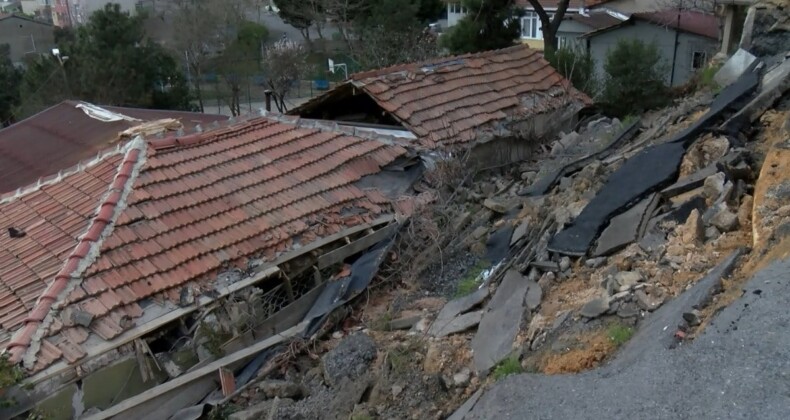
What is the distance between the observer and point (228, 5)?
35.9 m

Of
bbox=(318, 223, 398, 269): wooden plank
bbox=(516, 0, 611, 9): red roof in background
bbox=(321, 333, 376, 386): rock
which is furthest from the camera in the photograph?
bbox=(516, 0, 611, 9): red roof in background

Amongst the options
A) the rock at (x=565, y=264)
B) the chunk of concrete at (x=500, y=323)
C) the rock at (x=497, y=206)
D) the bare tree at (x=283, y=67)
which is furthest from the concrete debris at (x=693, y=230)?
the bare tree at (x=283, y=67)

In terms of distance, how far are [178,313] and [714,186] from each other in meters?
5.59

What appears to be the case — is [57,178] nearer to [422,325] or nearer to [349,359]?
[349,359]

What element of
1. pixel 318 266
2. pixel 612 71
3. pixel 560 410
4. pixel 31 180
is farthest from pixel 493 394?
pixel 612 71

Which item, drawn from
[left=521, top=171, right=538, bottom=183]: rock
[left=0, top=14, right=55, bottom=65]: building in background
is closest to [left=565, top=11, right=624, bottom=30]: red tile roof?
[left=521, top=171, right=538, bottom=183]: rock

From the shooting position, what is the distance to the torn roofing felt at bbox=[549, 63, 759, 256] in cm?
666

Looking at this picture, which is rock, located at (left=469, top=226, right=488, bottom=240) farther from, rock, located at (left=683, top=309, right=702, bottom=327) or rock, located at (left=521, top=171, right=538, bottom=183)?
rock, located at (left=683, top=309, right=702, bottom=327)

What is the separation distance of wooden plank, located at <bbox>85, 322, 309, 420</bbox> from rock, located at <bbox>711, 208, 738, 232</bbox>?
4.46 meters

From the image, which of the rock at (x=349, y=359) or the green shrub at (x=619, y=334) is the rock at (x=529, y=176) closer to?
the rock at (x=349, y=359)

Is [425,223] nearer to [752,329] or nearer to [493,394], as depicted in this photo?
[493,394]

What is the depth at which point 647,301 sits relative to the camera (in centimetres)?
508

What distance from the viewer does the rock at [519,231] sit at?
7.89 m

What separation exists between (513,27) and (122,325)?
19161mm
